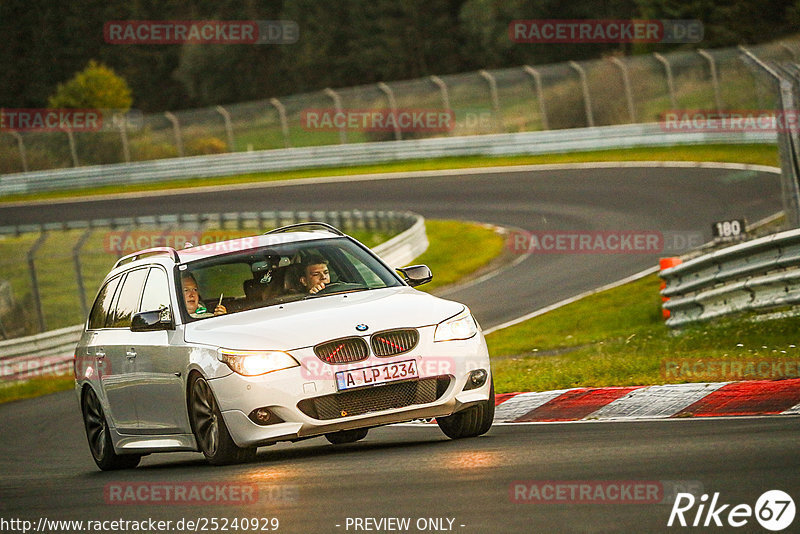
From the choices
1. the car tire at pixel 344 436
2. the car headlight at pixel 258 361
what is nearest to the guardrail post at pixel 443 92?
the car tire at pixel 344 436

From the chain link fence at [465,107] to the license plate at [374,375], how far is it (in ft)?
96.1

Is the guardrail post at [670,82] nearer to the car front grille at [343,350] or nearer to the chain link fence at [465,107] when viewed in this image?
the chain link fence at [465,107]

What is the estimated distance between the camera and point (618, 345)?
14141 millimetres

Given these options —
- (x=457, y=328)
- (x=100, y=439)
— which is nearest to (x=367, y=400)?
(x=457, y=328)

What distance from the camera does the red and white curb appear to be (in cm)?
853

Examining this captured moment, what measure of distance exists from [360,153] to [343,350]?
129 feet

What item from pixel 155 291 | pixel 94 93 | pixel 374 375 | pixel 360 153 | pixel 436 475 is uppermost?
pixel 155 291

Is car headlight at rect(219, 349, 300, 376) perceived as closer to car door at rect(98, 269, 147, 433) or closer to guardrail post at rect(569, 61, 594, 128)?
car door at rect(98, 269, 147, 433)

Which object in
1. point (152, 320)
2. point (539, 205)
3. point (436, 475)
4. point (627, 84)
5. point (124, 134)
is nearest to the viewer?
point (436, 475)

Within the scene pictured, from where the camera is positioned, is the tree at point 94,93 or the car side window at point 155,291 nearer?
the car side window at point 155,291

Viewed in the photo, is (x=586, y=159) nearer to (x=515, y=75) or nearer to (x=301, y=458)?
(x=515, y=75)

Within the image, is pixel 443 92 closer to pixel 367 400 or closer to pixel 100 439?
pixel 100 439

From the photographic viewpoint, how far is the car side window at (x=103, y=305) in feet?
35.4

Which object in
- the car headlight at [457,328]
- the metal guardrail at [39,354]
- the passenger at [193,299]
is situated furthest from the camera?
the metal guardrail at [39,354]
